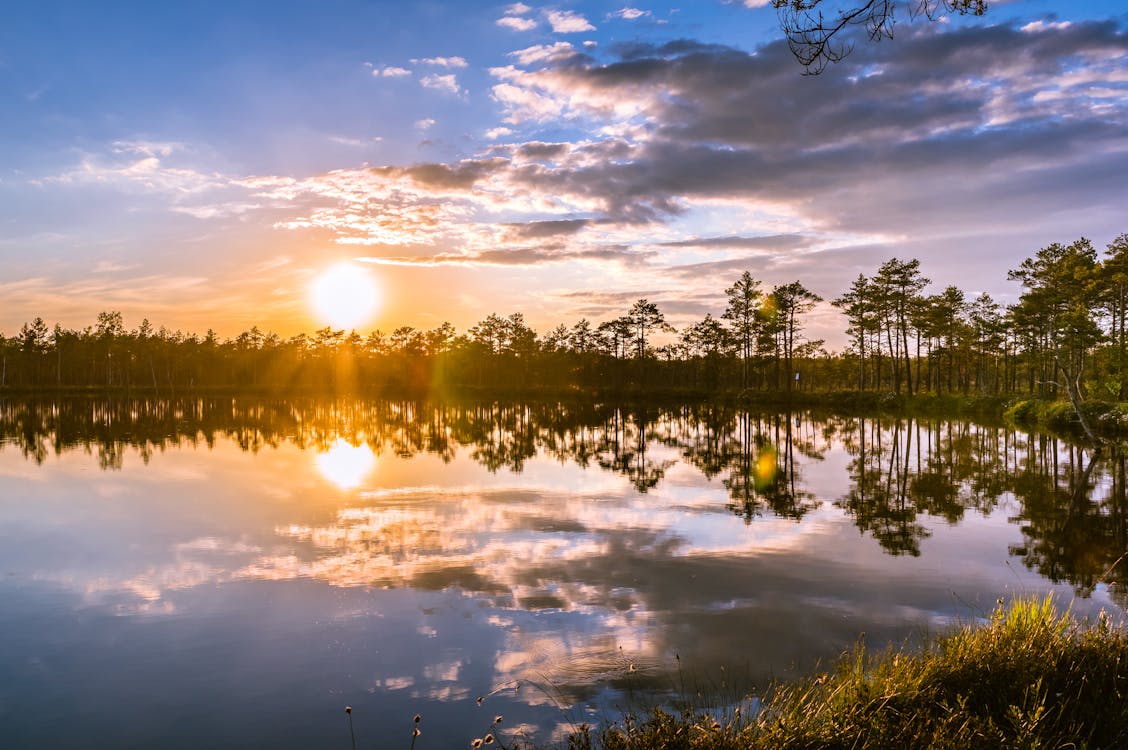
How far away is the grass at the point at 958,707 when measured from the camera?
5.08 meters

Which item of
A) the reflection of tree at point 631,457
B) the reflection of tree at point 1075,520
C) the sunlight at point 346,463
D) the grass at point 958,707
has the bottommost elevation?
the reflection of tree at point 1075,520

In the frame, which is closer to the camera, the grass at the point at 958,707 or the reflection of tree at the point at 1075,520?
the grass at the point at 958,707

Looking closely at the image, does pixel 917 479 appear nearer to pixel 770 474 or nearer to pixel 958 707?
pixel 770 474

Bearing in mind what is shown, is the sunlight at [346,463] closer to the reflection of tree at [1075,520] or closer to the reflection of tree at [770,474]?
the reflection of tree at [770,474]

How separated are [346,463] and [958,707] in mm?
23337

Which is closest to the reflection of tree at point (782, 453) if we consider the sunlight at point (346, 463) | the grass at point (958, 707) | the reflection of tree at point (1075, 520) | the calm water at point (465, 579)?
the reflection of tree at point (1075, 520)

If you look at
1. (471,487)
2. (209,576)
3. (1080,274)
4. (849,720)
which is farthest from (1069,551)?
(1080,274)

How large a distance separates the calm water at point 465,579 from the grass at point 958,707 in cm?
163

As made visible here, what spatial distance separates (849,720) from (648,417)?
49567 mm

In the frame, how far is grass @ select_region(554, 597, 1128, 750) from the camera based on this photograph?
508cm

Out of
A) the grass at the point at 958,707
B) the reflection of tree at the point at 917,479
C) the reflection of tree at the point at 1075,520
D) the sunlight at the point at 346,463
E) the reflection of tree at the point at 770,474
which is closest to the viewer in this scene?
the grass at the point at 958,707

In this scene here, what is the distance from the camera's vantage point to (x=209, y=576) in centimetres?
1162

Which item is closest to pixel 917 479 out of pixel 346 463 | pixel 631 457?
pixel 631 457

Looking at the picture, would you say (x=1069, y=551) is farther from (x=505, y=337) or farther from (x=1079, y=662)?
(x=505, y=337)
